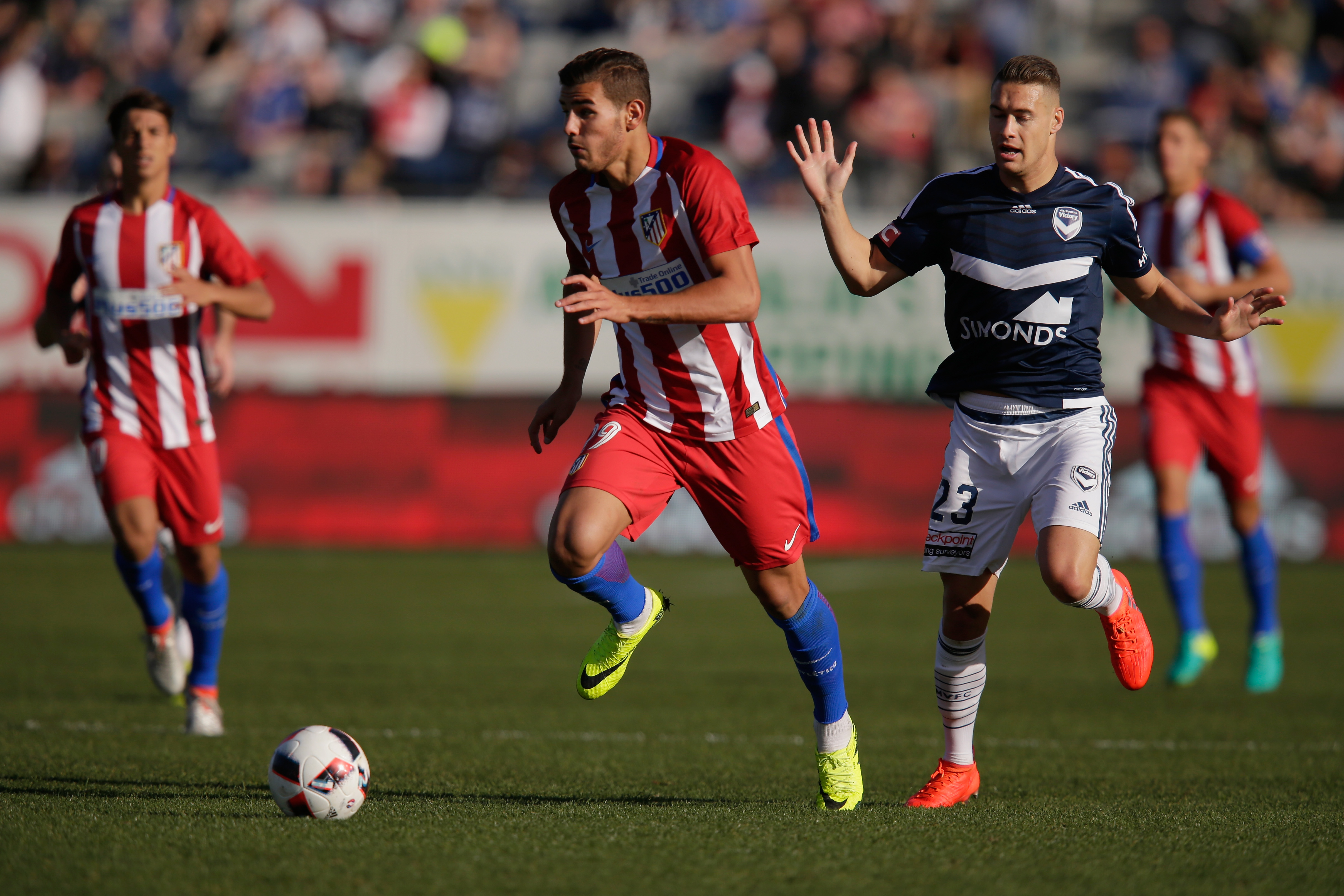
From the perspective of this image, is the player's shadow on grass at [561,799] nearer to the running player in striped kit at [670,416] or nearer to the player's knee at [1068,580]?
the running player in striped kit at [670,416]

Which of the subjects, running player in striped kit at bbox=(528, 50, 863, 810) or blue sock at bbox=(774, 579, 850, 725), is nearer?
running player in striped kit at bbox=(528, 50, 863, 810)

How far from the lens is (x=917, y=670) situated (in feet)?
29.3

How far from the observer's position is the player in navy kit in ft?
16.3

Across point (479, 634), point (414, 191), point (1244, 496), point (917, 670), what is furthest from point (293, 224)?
point (1244, 496)

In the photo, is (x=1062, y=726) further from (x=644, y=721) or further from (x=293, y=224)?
(x=293, y=224)

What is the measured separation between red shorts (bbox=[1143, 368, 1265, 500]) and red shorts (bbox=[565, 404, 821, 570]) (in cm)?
411

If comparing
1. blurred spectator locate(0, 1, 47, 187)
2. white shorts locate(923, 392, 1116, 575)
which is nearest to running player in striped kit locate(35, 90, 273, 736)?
white shorts locate(923, 392, 1116, 575)

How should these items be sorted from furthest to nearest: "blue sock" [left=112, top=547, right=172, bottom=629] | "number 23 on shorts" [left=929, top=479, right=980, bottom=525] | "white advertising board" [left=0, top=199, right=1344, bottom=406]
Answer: "white advertising board" [left=0, top=199, right=1344, bottom=406] → "blue sock" [left=112, top=547, right=172, bottom=629] → "number 23 on shorts" [left=929, top=479, right=980, bottom=525]

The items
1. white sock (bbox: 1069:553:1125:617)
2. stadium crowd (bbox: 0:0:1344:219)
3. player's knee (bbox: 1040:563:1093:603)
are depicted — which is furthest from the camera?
stadium crowd (bbox: 0:0:1344:219)

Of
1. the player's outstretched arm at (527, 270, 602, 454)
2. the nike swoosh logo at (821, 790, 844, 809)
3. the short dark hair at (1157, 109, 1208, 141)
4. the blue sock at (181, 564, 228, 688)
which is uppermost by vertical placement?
the short dark hair at (1157, 109, 1208, 141)

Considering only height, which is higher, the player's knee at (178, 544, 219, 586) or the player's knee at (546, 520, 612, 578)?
the player's knee at (546, 520, 612, 578)

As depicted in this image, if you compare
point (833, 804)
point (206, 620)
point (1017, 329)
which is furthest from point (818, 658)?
point (206, 620)

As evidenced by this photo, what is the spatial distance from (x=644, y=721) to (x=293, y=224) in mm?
8908

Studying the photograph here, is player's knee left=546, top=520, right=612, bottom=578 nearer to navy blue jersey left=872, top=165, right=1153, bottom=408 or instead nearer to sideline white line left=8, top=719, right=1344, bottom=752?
navy blue jersey left=872, top=165, right=1153, bottom=408
